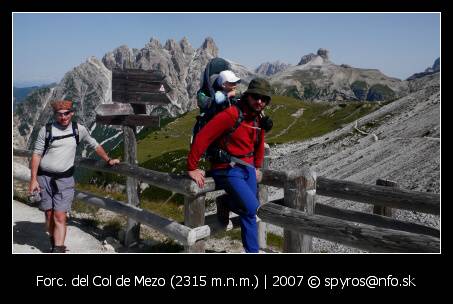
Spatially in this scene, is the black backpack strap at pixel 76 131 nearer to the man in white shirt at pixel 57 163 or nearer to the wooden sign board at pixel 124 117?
the man in white shirt at pixel 57 163

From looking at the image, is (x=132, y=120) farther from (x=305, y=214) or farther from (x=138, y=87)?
(x=305, y=214)

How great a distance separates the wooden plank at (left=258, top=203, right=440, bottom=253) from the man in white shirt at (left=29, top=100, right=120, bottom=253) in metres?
3.72

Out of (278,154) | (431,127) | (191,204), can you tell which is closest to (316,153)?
(278,154)

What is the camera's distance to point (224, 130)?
22.0ft

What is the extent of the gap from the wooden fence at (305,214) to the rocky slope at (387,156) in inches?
212

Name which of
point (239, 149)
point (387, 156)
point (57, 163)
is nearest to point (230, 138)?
point (239, 149)

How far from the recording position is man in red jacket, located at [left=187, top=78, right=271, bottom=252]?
21.8 ft

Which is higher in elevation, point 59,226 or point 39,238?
point 59,226

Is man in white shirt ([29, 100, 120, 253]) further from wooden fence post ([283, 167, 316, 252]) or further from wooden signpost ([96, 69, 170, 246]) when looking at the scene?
wooden fence post ([283, 167, 316, 252])

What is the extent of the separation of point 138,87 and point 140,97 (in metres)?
0.25

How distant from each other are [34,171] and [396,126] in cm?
2908

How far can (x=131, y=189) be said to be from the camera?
10.6 meters

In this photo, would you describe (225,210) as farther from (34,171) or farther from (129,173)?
(34,171)

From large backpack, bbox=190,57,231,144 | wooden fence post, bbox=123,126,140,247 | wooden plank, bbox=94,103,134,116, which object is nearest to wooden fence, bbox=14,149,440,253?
wooden fence post, bbox=123,126,140,247
